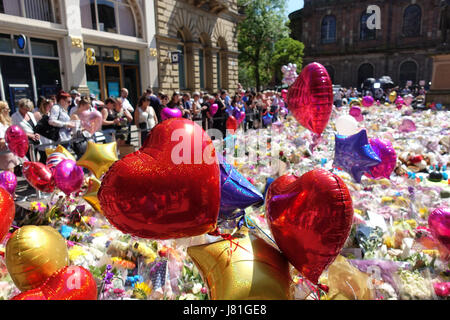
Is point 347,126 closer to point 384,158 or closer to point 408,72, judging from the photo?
point 384,158

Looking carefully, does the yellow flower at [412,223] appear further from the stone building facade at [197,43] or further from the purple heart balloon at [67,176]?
the stone building facade at [197,43]

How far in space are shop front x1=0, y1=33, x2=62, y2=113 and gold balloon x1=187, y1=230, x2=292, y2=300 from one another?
966 centimetres

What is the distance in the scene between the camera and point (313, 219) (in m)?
1.11

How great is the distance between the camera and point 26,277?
1.28 meters

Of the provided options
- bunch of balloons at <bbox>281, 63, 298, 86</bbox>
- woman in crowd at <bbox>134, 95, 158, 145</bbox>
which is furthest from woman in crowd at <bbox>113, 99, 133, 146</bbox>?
bunch of balloons at <bbox>281, 63, 298, 86</bbox>

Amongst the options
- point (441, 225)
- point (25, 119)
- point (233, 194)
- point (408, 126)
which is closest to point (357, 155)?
point (441, 225)

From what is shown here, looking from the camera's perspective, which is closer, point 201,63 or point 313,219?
point 313,219

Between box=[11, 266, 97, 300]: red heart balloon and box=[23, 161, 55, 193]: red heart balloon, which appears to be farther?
box=[23, 161, 55, 193]: red heart balloon

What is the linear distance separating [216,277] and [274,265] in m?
0.24

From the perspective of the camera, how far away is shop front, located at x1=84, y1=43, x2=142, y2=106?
36.2ft

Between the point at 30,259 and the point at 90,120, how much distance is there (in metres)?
3.49

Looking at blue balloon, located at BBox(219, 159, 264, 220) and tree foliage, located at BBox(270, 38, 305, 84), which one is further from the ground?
tree foliage, located at BBox(270, 38, 305, 84)

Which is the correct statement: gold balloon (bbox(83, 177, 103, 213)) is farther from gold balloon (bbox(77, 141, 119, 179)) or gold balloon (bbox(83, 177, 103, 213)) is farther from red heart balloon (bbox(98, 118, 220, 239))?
red heart balloon (bbox(98, 118, 220, 239))
